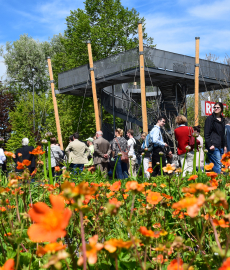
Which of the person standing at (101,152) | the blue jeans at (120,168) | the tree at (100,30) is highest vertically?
the tree at (100,30)

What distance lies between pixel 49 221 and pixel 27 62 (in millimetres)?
40783

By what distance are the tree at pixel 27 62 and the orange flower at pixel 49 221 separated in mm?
39779

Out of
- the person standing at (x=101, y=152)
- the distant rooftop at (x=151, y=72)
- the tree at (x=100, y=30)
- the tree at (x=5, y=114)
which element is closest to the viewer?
the person standing at (x=101, y=152)

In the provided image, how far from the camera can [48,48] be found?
39.9 metres

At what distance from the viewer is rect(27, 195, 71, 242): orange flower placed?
25.0 inches

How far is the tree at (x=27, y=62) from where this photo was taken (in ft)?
127

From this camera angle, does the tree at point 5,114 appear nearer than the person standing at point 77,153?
No

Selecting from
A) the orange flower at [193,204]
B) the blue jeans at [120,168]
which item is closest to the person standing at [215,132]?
the blue jeans at [120,168]

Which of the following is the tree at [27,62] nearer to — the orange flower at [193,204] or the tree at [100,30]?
the tree at [100,30]

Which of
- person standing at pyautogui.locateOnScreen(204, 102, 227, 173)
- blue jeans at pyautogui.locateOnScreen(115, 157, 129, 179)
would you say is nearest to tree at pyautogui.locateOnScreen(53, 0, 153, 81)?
blue jeans at pyautogui.locateOnScreen(115, 157, 129, 179)

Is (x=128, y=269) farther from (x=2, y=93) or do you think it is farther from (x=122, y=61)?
(x=2, y=93)

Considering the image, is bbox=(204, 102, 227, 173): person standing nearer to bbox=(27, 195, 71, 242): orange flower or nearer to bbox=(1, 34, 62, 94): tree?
bbox=(27, 195, 71, 242): orange flower

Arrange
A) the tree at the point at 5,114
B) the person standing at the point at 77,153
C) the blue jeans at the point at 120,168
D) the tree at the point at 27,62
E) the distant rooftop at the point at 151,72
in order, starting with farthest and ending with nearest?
the tree at the point at 27,62 → the tree at the point at 5,114 → the distant rooftop at the point at 151,72 → the blue jeans at the point at 120,168 → the person standing at the point at 77,153

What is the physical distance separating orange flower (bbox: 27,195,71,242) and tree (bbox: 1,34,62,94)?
1566 inches
